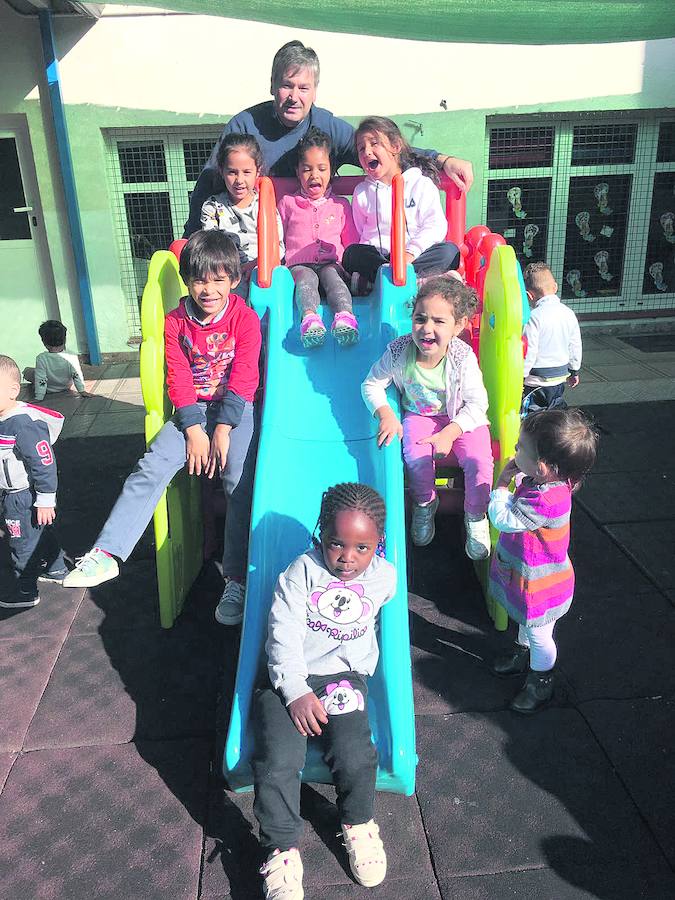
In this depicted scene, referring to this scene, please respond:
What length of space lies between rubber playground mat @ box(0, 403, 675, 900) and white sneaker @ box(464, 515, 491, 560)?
1.50ft

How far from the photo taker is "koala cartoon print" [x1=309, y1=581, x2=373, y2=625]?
2.49 meters

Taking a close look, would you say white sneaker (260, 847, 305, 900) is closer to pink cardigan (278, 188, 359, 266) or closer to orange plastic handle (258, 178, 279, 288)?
orange plastic handle (258, 178, 279, 288)

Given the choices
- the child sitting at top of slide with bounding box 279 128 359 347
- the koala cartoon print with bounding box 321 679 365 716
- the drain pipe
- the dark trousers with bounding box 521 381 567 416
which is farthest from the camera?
the drain pipe

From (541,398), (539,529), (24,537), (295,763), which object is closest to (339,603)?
(295,763)

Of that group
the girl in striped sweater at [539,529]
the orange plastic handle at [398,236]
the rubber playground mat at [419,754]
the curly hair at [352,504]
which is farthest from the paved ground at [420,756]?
the orange plastic handle at [398,236]

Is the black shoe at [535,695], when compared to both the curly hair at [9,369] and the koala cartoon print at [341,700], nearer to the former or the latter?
the koala cartoon print at [341,700]

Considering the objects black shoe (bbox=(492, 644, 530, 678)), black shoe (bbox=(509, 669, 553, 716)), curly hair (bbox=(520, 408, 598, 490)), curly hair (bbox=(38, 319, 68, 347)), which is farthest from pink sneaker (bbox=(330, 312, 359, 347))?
curly hair (bbox=(38, 319, 68, 347))

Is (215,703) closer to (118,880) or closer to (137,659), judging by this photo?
(137,659)

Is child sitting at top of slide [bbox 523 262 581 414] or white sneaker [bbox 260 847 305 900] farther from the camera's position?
child sitting at top of slide [bbox 523 262 581 414]

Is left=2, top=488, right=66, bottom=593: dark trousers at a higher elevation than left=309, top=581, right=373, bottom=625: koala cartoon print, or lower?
lower

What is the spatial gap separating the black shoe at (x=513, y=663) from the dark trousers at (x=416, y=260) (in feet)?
6.56

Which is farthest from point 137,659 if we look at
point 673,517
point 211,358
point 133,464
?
point 673,517

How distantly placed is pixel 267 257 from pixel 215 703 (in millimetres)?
2198

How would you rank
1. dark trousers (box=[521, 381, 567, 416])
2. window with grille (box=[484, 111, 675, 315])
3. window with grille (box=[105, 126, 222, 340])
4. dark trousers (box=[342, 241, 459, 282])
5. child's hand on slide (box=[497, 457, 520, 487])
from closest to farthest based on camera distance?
child's hand on slide (box=[497, 457, 520, 487]) < dark trousers (box=[342, 241, 459, 282]) < dark trousers (box=[521, 381, 567, 416]) < window with grille (box=[105, 126, 222, 340]) < window with grille (box=[484, 111, 675, 315])
